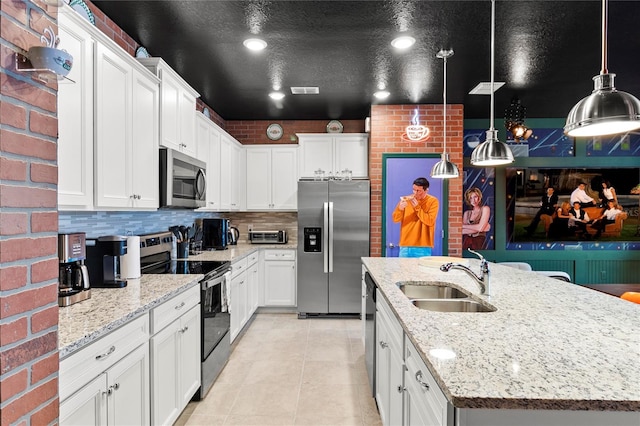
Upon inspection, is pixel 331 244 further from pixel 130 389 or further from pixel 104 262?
pixel 130 389

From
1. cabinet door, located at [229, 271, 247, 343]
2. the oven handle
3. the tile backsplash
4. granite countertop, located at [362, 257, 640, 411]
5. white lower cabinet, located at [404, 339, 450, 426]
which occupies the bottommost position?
cabinet door, located at [229, 271, 247, 343]

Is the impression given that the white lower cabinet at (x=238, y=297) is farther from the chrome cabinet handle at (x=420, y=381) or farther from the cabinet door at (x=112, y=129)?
the chrome cabinet handle at (x=420, y=381)

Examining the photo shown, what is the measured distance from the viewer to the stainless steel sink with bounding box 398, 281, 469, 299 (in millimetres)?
2318

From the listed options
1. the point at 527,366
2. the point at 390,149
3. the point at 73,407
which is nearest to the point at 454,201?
the point at 390,149

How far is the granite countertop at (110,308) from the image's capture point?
4.35ft

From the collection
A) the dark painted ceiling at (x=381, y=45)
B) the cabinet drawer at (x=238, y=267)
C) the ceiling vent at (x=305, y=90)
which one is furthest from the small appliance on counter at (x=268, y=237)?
the ceiling vent at (x=305, y=90)

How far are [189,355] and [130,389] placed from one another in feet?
2.26

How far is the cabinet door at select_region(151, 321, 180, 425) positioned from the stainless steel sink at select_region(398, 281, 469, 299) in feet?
4.73

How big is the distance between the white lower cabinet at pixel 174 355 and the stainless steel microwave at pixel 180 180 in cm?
74

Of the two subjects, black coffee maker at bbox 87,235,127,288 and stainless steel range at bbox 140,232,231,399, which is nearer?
black coffee maker at bbox 87,235,127,288

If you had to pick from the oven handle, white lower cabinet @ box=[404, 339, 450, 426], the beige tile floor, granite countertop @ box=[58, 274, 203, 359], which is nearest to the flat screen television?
the beige tile floor

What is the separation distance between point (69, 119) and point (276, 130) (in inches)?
146

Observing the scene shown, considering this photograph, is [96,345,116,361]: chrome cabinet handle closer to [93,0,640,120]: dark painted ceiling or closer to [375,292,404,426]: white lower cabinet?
[375,292,404,426]: white lower cabinet

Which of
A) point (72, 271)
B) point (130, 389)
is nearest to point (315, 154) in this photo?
point (72, 271)
